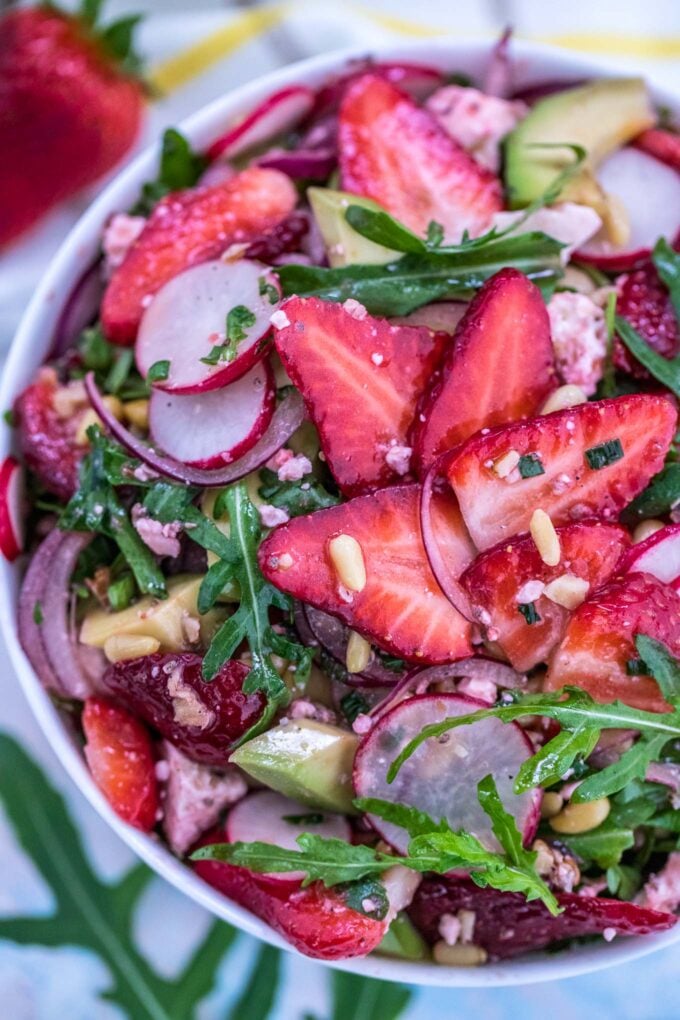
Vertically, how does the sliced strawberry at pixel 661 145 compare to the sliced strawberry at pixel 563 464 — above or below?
above

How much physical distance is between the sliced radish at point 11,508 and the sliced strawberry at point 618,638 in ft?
3.98

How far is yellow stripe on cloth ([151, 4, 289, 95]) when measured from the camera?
9.94 ft

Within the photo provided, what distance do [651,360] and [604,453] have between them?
32cm

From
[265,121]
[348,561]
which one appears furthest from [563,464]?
[265,121]

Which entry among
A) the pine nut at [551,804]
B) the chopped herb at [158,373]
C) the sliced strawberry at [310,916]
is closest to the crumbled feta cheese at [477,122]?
the chopped herb at [158,373]

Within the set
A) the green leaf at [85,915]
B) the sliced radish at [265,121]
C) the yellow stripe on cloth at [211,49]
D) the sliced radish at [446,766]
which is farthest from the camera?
the yellow stripe on cloth at [211,49]

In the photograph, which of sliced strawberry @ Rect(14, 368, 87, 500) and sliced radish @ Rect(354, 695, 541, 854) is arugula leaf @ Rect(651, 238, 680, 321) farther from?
sliced strawberry @ Rect(14, 368, 87, 500)

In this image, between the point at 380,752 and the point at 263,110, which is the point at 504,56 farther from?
the point at 380,752

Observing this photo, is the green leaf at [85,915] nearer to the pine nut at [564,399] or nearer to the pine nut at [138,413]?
the pine nut at [138,413]

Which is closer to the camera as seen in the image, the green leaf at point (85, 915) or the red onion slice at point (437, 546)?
the red onion slice at point (437, 546)

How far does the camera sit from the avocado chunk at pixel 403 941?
2.25 metres

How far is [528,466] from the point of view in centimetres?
197

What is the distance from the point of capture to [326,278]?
7.10ft

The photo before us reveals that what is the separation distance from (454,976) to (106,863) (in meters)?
1.04
